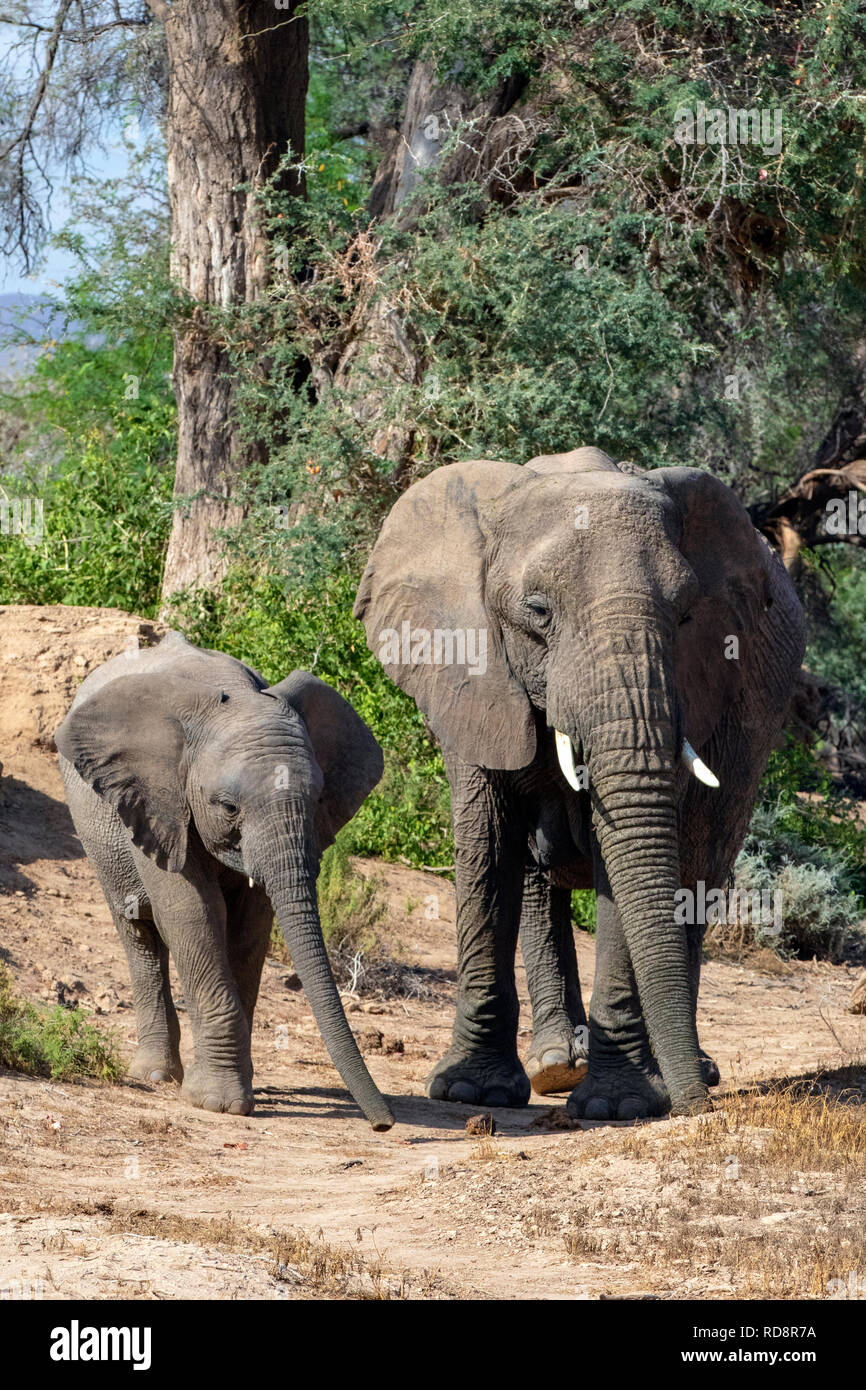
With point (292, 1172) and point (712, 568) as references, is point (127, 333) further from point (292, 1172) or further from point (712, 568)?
point (292, 1172)

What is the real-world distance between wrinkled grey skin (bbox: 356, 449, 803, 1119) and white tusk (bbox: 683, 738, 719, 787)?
0.13 ft

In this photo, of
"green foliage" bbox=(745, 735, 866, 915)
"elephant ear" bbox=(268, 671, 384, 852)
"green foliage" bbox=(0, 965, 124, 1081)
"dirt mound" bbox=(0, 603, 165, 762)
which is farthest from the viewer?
"green foliage" bbox=(745, 735, 866, 915)

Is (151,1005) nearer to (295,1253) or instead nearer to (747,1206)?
(295,1253)

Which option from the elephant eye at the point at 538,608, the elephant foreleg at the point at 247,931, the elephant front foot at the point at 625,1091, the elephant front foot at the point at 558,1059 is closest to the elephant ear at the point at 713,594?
the elephant eye at the point at 538,608

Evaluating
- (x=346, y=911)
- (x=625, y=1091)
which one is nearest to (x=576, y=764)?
(x=625, y=1091)

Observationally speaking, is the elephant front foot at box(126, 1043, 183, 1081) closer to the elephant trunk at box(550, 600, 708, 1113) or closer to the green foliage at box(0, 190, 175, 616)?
the elephant trunk at box(550, 600, 708, 1113)

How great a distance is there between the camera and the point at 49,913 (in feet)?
37.7

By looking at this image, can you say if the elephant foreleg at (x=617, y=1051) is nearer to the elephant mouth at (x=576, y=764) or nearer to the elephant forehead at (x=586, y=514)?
the elephant mouth at (x=576, y=764)

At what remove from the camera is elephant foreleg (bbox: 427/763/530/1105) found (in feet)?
27.2

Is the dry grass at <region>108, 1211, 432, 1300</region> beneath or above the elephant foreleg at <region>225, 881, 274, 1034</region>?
beneath

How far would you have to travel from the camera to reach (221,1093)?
8172mm

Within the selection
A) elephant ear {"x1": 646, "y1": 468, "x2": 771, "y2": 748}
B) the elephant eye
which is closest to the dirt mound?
elephant ear {"x1": 646, "y1": 468, "x2": 771, "y2": 748}
